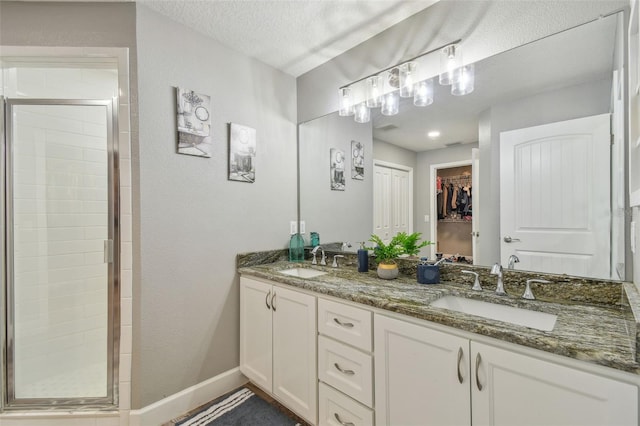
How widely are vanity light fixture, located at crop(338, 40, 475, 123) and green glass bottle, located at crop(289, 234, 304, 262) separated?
1029 millimetres

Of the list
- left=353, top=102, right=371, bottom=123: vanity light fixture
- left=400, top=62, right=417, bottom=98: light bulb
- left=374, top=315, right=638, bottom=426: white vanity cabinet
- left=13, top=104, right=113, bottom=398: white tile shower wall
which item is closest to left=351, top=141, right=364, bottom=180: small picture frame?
left=353, top=102, right=371, bottom=123: vanity light fixture

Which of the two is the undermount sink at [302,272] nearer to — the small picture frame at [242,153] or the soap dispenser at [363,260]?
the soap dispenser at [363,260]

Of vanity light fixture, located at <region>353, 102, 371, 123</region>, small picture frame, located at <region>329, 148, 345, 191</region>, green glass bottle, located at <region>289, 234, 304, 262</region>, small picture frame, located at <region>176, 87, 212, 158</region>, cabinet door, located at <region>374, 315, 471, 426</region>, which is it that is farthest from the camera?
green glass bottle, located at <region>289, 234, 304, 262</region>

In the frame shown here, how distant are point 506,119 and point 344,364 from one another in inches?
57.8

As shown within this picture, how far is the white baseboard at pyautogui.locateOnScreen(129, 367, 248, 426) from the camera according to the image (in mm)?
1654

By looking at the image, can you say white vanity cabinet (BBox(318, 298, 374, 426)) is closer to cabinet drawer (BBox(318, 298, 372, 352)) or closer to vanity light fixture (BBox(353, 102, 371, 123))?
cabinet drawer (BBox(318, 298, 372, 352))

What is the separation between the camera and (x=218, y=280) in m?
2.01

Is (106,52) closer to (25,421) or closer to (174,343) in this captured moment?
(174,343)

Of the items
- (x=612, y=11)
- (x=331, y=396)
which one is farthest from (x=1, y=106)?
(x=612, y=11)

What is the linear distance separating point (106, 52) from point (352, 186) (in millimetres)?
1694

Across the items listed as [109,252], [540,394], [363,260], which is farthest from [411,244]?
[109,252]

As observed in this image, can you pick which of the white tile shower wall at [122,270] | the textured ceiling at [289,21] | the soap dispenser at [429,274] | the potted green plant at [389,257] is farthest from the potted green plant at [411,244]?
the white tile shower wall at [122,270]

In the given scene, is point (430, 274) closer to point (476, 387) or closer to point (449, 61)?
point (476, 387)

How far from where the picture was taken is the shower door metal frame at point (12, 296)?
1.75 m
